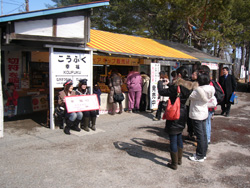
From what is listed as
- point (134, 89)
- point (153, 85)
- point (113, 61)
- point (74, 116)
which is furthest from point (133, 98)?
point (74, 116)

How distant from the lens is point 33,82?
9359 mm

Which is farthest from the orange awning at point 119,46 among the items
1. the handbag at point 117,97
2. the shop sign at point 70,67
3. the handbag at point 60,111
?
the handbag at point 60,111

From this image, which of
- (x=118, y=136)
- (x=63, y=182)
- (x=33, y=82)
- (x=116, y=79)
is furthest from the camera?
(x=33, y=82)

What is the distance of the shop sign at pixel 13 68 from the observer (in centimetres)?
845

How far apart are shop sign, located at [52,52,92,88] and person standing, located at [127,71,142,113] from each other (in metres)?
2.39

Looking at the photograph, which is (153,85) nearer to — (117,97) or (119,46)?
(117,97)

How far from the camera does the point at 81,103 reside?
245 inches

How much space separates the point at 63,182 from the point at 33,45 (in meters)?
5.21

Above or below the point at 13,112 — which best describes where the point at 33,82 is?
above

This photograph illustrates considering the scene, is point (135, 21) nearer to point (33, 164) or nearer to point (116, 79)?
point (116, 79)

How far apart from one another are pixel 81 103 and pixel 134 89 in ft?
10.9

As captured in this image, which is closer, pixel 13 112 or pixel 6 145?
pixel 6 145

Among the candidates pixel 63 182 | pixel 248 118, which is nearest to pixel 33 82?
pixel 63 182

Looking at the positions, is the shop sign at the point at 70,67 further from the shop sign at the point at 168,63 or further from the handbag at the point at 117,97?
the shop sign at the point at 168,63
